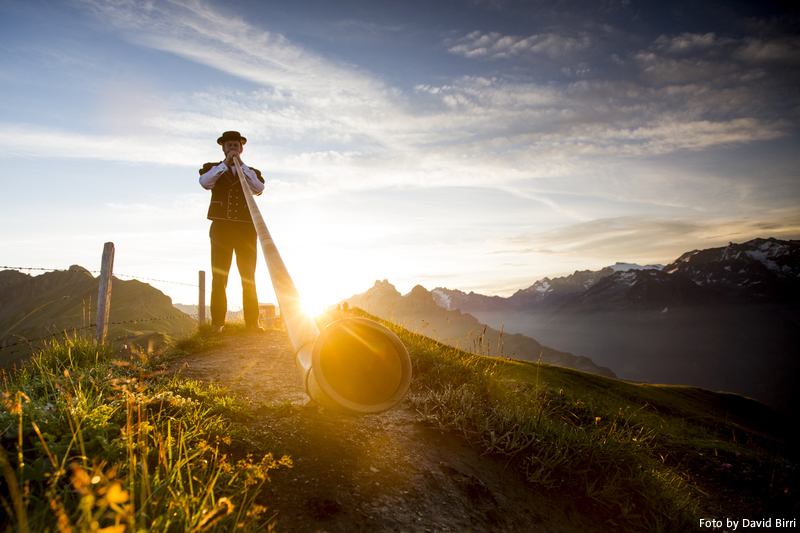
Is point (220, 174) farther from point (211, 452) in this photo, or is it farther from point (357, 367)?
point (357, 367)

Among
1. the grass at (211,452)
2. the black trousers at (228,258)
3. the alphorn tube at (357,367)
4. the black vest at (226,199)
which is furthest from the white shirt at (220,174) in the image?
the alphorn tube at (357,367)

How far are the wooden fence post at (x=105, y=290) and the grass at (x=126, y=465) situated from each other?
4.65 metres

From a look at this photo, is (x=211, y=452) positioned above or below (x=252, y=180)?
below

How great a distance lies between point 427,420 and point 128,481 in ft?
9.30

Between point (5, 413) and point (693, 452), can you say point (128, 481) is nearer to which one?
point (5, 413)

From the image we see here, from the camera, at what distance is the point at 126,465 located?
76.5 inches

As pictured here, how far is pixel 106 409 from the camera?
2.48m

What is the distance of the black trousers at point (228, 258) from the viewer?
703cm

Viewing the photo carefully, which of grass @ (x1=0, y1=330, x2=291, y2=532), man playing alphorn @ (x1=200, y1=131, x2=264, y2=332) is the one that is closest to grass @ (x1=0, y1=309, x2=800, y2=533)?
grass @ (x1=0, y1=330, x2=291, y2=532)

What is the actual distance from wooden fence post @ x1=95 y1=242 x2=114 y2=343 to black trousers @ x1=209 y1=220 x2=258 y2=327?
204 centimetres

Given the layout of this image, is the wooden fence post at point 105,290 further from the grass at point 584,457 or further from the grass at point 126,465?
the grass at point 584,457

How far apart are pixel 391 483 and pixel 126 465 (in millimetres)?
1796

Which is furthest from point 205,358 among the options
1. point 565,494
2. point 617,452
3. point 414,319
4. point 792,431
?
point 792,431

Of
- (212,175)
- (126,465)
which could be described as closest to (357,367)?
(126,465)
